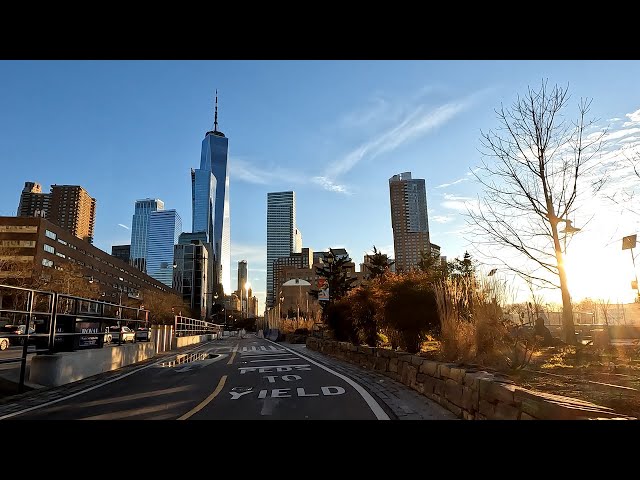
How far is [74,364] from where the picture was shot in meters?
10.2

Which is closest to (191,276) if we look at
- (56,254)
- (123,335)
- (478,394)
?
(56,254)

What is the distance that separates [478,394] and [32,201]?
327ft

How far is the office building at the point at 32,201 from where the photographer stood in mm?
83000

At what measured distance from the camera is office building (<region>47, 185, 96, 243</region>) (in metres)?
93.7

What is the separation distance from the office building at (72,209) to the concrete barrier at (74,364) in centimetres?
9260

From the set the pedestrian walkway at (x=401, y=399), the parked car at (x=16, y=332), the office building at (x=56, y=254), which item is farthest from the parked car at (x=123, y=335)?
the office building at (x=56, y=254)

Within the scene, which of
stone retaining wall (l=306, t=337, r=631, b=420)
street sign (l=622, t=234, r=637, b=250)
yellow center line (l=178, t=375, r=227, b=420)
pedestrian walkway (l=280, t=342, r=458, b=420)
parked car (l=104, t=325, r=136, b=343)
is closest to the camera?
stone retaining wall (l=306, t=337, r=631, b=420)

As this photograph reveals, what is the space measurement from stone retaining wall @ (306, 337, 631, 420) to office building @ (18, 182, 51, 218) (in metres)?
91.4

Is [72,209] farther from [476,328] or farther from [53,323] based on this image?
[476,328]

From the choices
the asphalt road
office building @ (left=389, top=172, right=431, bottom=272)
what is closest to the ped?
the asphalt road

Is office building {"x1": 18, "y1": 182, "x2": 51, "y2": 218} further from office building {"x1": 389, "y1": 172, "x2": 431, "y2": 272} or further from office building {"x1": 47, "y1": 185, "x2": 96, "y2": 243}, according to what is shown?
office building {"x1": 389, "y1": 172, "x2": 431, "y2": 272}
